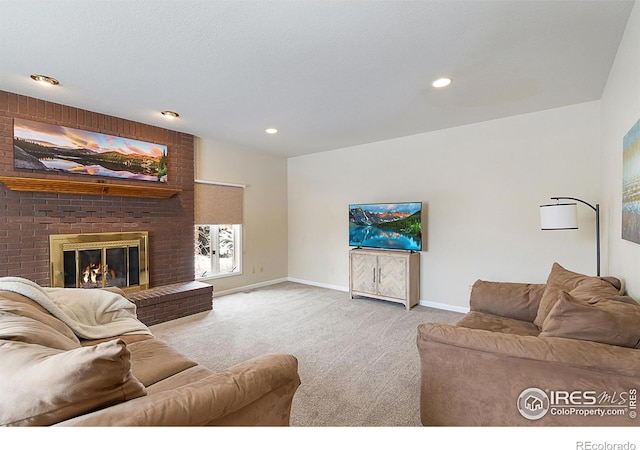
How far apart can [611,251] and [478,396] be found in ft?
7.06

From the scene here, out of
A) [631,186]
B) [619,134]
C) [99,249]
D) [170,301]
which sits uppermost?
[619,134]

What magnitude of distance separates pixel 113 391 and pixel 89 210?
345 cm

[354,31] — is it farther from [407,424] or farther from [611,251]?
[611,251]

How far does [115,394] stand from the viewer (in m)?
0.90

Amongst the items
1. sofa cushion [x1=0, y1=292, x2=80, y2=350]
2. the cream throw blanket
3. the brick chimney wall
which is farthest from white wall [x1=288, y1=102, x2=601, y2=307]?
sofa cushion [x1=0, y1=292, x2=80, y2=350]

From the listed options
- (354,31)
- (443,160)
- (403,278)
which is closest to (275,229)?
(403,278)

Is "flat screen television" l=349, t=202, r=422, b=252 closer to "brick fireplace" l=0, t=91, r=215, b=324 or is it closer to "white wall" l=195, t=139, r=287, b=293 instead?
"white wall" l=195, t=139, r=287, b=293

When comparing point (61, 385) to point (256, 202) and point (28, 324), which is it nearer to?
point (28, 324)

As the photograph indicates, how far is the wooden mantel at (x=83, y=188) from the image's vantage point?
9.73 ft

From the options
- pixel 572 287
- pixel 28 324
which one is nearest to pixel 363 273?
pixel 572 287

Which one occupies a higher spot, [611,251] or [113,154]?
[113,154]

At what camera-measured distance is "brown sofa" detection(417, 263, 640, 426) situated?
1231 millimetres

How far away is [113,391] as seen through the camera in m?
0.90

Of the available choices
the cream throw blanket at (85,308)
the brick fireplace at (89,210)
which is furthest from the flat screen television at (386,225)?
the cream throw blanket at (85,308)
